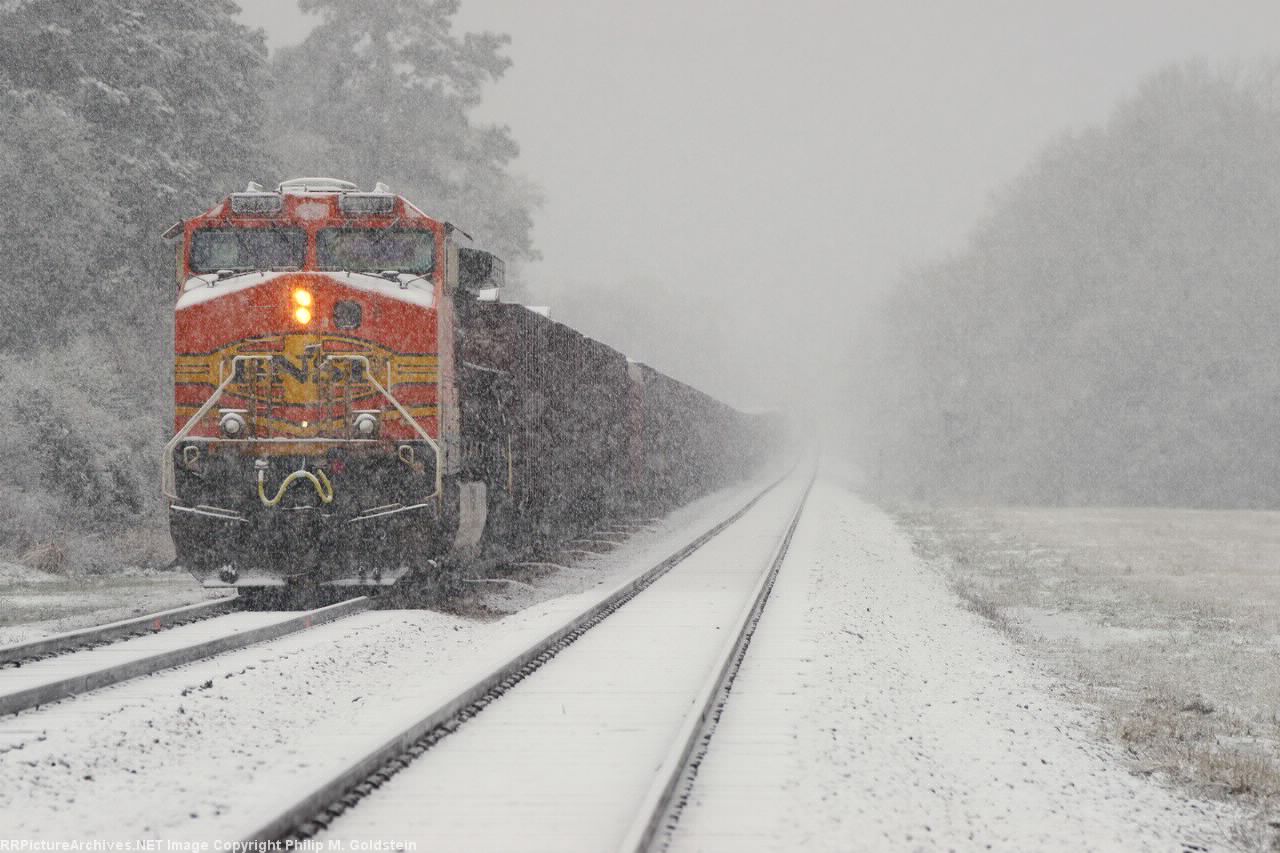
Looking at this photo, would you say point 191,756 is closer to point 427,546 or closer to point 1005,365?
point 427,546

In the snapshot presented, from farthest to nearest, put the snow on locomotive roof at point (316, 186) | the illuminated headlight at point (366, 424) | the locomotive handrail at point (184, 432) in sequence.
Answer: the snow on locomotive roof at point (316, 186) → the illuminated headlight at point (366, 424) → the locomotive handrail at point (184, 432)

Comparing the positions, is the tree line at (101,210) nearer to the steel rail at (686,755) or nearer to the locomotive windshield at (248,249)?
the locomotive windshield at (248,249)

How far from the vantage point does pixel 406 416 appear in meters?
12.0

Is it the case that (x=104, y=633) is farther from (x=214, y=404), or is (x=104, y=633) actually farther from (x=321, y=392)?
(x=321, y=392)

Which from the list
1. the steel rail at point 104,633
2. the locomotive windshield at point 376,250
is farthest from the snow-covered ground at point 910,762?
the steel rail at point 104,633

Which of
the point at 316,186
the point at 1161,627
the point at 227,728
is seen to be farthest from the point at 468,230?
the point at 227,728

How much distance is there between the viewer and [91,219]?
936 inches

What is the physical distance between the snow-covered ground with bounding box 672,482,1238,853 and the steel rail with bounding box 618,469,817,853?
3.0 inches

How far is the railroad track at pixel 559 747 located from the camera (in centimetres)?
530

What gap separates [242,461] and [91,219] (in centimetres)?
1394

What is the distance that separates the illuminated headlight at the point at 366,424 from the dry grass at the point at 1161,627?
652 centimetres

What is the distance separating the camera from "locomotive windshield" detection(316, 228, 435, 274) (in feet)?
42.4

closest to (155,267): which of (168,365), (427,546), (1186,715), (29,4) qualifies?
(168,365)

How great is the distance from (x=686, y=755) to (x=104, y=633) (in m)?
6.09
